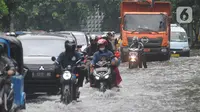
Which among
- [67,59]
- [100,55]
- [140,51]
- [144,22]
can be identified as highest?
[144,22]

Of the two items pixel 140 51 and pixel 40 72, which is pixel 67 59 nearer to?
pixel 40 72

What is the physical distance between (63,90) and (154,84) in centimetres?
583

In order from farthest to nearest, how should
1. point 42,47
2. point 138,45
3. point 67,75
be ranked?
point 138,45 → point 42,47 → point 67,75

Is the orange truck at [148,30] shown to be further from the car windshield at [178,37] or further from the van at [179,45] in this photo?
the car windshield at [178,37]

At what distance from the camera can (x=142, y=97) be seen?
15.5 meters

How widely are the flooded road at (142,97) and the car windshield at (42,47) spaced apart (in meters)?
1.23

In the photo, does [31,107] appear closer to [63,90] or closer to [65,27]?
[63,90]

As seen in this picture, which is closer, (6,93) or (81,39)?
(6,93)

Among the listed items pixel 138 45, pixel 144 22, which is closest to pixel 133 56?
pixel 138 45

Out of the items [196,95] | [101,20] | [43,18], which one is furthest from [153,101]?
[101,20]

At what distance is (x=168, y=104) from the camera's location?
13.8m

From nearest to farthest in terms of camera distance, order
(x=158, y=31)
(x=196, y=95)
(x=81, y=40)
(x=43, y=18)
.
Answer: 1. (x=196, y=95)
2. (x=81, y=40)
3. (x=158, y=31)
4. (x=43, y=18)

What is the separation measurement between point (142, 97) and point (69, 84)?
93.8 inches

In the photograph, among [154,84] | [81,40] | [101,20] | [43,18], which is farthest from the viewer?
[101,20]
